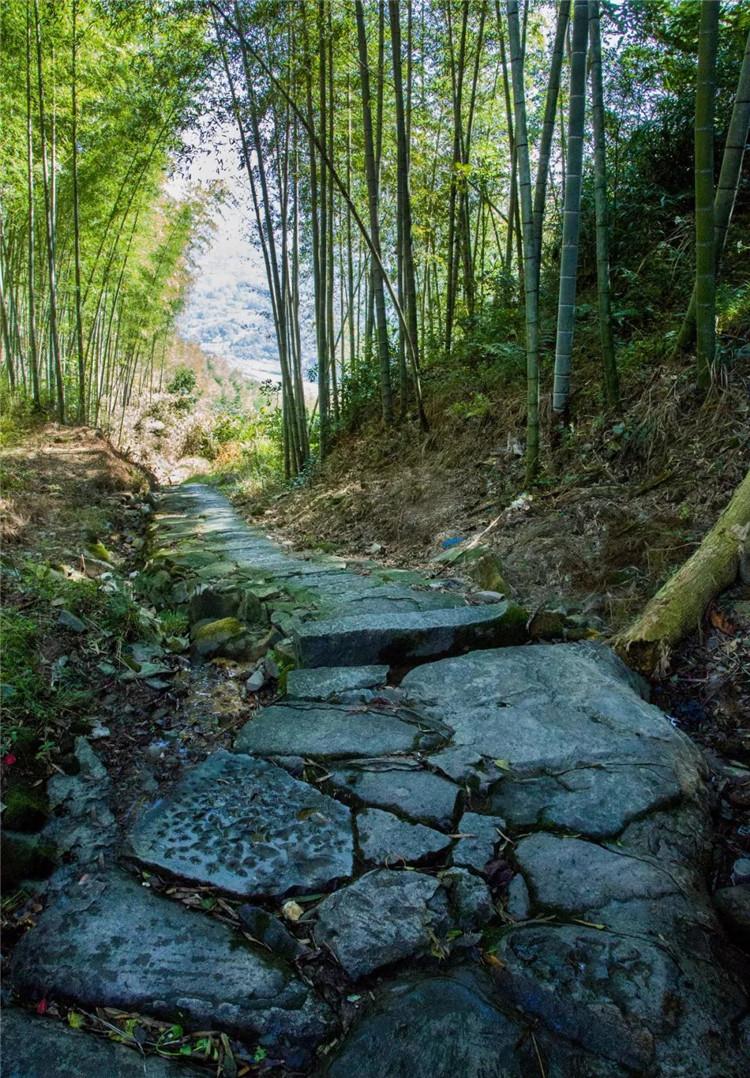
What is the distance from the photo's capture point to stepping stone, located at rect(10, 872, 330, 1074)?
1.06 meters

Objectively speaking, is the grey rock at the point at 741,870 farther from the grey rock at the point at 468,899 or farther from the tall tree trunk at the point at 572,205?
the tall tree trunk at the point at 572,205

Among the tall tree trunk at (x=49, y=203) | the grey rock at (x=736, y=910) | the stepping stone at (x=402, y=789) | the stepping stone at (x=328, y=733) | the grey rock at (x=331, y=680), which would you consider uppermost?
the tall tree trunk at (x=49, y=203)

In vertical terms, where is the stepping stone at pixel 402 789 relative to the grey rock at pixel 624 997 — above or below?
above

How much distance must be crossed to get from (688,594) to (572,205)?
2404mm

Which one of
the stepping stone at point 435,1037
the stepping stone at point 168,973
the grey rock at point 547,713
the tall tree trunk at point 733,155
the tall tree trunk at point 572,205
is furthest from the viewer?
the tall tree trunk at point 572,205

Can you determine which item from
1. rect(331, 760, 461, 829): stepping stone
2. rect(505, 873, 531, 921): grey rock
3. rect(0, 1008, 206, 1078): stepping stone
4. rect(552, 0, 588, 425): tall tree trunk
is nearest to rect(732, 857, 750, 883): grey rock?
rect(505, 873, 531, 921): grey rock

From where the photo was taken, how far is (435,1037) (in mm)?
985

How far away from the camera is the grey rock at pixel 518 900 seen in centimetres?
126

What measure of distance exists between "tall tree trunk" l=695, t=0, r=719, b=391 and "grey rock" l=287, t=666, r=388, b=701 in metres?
2.46

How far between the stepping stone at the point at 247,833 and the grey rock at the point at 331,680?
455 millimetres

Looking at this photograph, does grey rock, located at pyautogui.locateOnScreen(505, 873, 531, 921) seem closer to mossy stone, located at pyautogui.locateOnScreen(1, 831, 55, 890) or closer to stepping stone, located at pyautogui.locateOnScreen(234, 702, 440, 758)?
stepping stone, located at pyautogui.locateOnScreen(234, 702, 440, 758)

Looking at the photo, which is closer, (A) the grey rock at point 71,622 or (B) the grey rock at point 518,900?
(B) the grey rock at point 518,900

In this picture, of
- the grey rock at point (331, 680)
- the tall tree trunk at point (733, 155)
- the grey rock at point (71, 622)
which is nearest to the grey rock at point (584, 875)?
the grey rock at point (331, 680)

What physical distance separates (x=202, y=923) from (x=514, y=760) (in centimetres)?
90
